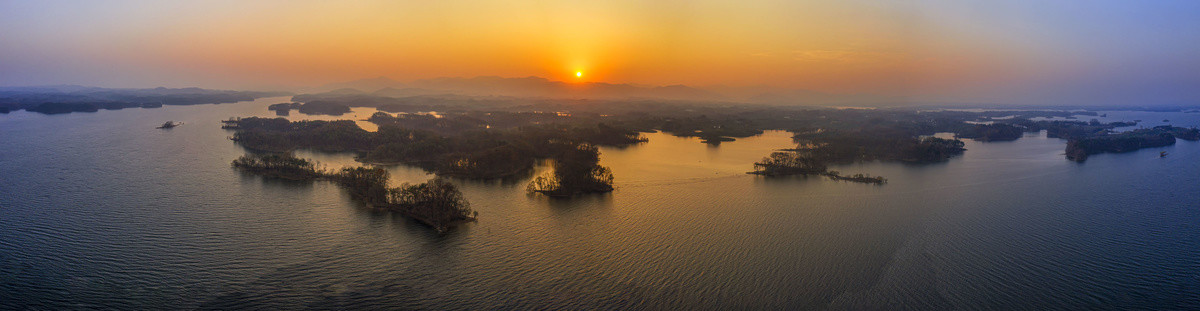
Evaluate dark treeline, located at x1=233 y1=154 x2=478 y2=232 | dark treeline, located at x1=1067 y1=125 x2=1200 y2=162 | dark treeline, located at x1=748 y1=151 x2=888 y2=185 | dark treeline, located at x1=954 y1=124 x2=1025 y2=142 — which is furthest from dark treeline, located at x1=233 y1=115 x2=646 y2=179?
dark treeline, located at x1=954 y1=124 x2=1025 y2=142

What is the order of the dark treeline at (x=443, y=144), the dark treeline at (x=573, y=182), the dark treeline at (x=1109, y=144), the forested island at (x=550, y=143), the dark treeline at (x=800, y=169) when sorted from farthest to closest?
the dark treeline at (x=1109, y=144), the forested island at (x=550, y=143), the dark treeline at (x=443, y=144), the dark treeline at (x=800, y=169), the dark treeline at (x=573, y=182)

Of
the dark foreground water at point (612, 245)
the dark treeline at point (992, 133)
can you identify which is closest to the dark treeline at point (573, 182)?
the dark foreground water at point (612, 245)

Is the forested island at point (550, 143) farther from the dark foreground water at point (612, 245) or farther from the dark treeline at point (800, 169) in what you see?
the dark foreground water at point (612, 245)

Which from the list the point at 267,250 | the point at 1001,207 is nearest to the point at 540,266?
the point at 267,250

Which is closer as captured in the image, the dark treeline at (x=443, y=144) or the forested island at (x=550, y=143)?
the dark treeline at (x=443, y=144)

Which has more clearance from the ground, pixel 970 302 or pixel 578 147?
pixel 578 147

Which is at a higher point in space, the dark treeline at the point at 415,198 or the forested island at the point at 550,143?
the forested island at the point at 550,143

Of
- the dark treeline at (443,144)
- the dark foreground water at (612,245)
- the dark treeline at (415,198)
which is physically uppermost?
the dark treeline at (443,144)

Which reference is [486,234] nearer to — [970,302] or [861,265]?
[861,265]

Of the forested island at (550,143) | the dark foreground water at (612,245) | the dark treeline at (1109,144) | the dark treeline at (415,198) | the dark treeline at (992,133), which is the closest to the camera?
the dark foreground water at (612,245)
